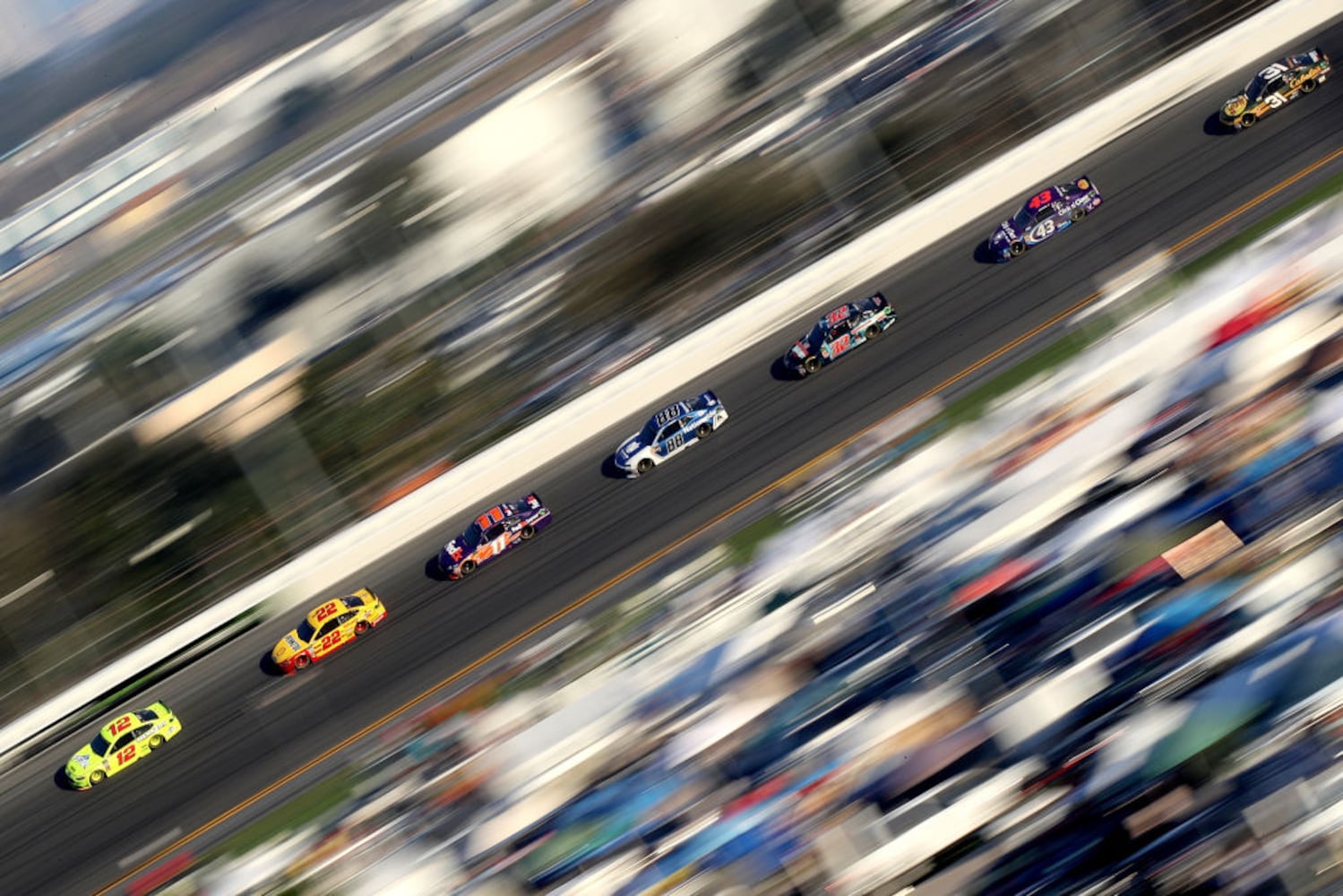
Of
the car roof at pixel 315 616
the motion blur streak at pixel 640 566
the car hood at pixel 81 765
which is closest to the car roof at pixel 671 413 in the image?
the motion blur streak at pixel 640 566

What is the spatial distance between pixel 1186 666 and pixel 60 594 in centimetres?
2694

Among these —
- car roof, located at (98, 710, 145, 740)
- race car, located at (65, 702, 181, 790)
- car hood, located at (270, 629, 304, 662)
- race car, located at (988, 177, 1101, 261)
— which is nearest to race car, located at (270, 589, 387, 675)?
car hood, located at (270, 629, 304, 662)

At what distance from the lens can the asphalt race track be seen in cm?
2648

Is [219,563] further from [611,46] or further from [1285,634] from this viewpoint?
[1285,634]

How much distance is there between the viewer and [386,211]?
36406 mm

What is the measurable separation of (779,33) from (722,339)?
12174 mm

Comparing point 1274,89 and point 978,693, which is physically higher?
point 1274,89

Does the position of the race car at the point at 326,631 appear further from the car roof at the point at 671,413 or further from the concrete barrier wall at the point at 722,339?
the car roof at the point at 671,413

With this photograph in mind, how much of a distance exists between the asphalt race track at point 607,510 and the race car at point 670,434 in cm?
33

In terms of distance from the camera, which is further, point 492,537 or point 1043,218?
point 1043,218

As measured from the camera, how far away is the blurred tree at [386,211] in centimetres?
3566

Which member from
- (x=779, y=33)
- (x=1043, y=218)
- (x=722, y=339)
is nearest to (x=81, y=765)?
(x=722, y=339)

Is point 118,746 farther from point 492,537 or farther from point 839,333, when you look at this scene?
point 839,333

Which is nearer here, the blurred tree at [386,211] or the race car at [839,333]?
the race car at [839,333]
